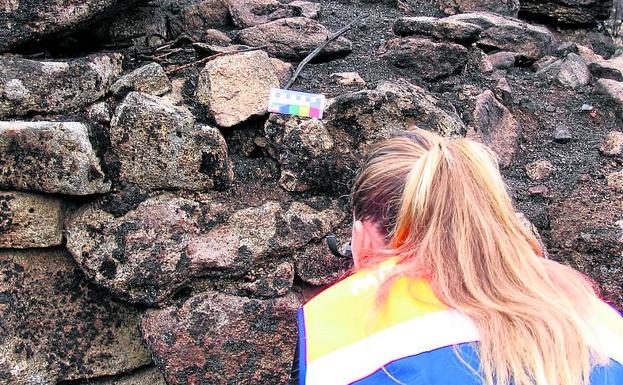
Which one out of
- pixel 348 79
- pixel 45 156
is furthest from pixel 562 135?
pixel 45 156

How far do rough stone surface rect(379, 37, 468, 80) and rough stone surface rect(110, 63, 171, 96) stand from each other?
4.68 ft

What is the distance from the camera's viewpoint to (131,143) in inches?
131

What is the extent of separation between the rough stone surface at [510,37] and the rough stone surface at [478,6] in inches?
10.7

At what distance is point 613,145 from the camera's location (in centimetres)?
392

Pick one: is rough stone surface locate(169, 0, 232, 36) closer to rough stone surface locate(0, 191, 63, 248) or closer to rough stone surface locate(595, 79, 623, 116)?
rough stone surface locate(0, 191, 63, 248)

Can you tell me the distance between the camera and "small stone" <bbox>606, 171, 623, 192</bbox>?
364 centimetres

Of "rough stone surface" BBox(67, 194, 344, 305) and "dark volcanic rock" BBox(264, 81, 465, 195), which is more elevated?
"dark volcanic rock" BBox(264, 81, 465, 195)

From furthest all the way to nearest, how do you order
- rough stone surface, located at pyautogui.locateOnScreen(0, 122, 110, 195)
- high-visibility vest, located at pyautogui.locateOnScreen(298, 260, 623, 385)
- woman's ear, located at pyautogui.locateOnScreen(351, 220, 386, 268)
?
rough stone surface, located at pyautogui.locateOnScreen(0, 122, 110, 195) < woman's ear, located at pyautogui.locateOnScreen(351, 220, 386, 268) < high-visibility vest, located at pyautogui.locateOnScreen(298, 260, 623, 385)

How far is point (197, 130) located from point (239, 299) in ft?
2.76

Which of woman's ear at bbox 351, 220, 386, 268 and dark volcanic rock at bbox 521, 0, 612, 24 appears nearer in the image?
woman's ear at bbox 351, 220, 386, 268

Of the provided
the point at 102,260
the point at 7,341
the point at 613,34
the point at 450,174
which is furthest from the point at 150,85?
the point at 613,34

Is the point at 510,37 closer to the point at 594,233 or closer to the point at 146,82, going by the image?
the point at 594,233

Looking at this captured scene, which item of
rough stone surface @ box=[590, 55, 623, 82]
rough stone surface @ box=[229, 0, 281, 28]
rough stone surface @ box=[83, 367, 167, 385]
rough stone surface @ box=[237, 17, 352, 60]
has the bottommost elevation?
rough stone surface @ box=[83, 367, 167, 385]

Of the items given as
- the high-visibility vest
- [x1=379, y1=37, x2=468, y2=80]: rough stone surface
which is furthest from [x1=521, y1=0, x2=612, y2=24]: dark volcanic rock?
the high-visibility vest
